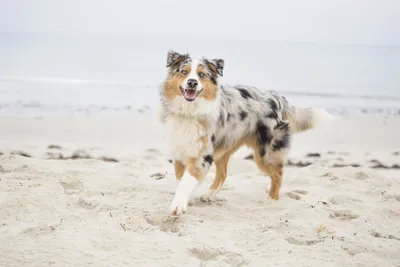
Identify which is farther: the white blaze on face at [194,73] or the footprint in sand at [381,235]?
the white blaze on face at [194,73]

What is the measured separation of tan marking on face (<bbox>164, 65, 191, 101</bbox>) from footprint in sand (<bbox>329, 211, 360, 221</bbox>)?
6.34 ft

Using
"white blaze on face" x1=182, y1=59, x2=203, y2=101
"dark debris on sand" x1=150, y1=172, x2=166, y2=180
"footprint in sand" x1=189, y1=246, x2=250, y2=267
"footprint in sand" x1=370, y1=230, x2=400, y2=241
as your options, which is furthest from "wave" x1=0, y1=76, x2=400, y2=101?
"footprint in sand" x1=189, y1=246, x2=250, y2=267

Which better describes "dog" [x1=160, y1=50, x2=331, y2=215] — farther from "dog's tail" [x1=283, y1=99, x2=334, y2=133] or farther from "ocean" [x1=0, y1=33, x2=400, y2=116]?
"ocean" [x1=0, y1=33, x2=400, y2=116]

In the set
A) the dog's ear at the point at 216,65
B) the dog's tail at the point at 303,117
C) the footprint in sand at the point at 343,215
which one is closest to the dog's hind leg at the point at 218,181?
the dog's tail at the point at 303,117

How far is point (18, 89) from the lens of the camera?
16.2m

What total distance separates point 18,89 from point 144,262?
14750 mm

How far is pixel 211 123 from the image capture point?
4531 millimetres

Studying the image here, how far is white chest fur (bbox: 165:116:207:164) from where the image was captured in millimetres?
4406

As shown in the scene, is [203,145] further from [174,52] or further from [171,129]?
[174,52]

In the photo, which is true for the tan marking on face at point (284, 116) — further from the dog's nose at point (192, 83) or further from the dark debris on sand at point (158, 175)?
the dark debris on sand at point (158, 175)

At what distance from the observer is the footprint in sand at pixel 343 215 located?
436cm

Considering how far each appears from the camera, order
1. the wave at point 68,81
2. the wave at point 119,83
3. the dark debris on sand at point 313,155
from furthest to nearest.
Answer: the wave at point 119,83 → the wave at point 68,81 → the dark debris on sand at point 313,155

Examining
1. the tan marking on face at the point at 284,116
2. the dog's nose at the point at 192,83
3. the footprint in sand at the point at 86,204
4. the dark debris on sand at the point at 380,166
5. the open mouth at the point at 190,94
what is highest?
the dog's nose at the point at 192,83

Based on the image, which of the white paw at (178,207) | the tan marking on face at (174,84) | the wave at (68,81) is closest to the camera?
the white paw at (178,207)
